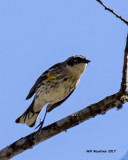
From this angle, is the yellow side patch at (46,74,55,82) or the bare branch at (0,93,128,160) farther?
the yellow side patch at (46,74,55,82)

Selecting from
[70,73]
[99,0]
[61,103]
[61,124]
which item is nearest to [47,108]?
[61,103]

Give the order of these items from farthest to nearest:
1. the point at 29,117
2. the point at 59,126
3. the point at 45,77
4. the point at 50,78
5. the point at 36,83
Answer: the point at 36,83
the point at 29,117
the point at 45,77
the point at 50,78
the point at 59,126

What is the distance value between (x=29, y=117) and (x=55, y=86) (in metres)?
1.26

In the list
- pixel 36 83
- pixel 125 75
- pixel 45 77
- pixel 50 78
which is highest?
pixel 36 83

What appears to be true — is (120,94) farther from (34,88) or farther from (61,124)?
(34,88)

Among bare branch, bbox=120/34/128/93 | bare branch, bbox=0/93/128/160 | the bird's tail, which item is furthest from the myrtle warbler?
bare branch, bbox=120/34/128/93

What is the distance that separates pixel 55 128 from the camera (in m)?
5.86

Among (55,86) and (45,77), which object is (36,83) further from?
(55,86)

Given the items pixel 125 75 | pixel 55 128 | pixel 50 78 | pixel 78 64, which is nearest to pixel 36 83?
pixel 50 78

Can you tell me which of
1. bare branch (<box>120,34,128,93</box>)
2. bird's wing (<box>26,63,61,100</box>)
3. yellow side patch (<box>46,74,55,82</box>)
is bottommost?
bare branch (<box>120,34,128,93</box>)

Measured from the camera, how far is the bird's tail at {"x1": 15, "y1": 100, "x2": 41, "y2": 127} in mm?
8438

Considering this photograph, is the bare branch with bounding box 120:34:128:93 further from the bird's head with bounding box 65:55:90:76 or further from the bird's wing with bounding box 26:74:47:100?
the bird's wing with bounding box 26:74:47:100

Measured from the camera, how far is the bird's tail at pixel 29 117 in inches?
332

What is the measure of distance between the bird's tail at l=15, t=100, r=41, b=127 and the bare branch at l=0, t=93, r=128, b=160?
252 cm
